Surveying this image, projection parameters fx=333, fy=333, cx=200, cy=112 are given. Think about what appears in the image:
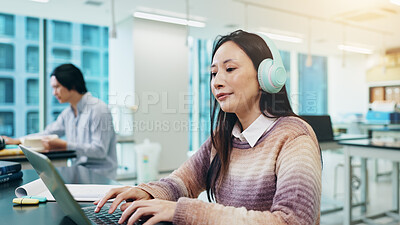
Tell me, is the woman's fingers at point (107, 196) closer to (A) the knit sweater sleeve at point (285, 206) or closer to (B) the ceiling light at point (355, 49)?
(A) the knit sweater sleeve at point (285, 206)

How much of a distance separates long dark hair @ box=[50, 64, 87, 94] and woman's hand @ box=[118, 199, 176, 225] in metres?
2.06

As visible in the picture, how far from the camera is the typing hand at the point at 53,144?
2.23 metres

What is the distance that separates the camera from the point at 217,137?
3.81 feet

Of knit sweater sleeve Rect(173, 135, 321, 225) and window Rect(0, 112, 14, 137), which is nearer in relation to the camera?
knit sweater sleeve Rect(173, 135, 321, 225)

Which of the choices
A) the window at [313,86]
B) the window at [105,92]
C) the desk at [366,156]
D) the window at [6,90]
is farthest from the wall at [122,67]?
the window at [313,86]

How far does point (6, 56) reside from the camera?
4449 mm

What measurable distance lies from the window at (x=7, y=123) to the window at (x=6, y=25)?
1083mm

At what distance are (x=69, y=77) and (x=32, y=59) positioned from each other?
252 cm

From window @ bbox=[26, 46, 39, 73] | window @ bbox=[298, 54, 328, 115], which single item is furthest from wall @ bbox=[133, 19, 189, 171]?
window @ bbox=[298, 54, 328, 115]

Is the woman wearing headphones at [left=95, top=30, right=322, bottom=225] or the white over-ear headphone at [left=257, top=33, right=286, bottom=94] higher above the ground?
the white over-ear headphone at [left=257, top=33, right=286, bottom=94]

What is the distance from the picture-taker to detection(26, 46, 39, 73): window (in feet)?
15.2

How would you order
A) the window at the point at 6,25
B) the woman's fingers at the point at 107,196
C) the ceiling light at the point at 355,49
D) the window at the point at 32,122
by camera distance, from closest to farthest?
the woman's fingers at the point at 107,196, the window at the point at 6,25, the window at the point at 32,122, the ceiling light at the point at 355,49

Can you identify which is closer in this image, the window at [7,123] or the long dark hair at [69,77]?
the long dark hair at [69,77]

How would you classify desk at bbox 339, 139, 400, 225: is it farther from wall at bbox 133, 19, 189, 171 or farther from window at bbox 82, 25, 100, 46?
window at bbox 82, 25, 100, 46
